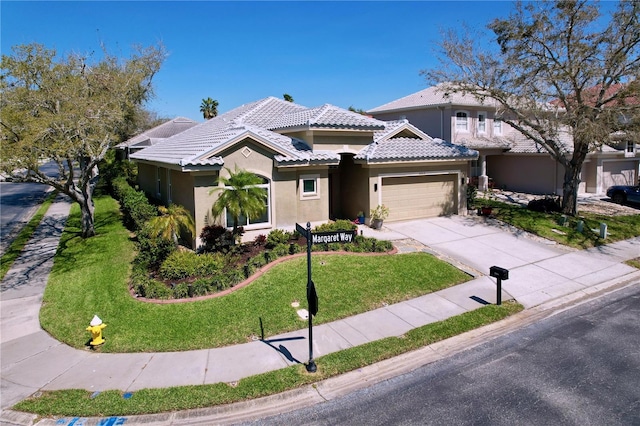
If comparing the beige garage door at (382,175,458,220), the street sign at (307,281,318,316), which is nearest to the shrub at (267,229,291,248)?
the beige garage door at (382,175,458,220)

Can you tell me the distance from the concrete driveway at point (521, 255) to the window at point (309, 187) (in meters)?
3.11

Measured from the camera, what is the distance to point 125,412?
7.07 meters

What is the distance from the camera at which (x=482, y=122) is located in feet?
94.5

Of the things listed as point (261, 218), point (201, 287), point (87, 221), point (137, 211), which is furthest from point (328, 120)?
point (87, 221)

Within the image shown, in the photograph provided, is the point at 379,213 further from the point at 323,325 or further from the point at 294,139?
the point at 323,325

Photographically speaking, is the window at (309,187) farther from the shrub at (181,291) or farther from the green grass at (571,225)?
the green grass at (571,225)

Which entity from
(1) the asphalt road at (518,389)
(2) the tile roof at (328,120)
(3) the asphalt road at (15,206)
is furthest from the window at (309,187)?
(3) the asphalt road at (15,206)

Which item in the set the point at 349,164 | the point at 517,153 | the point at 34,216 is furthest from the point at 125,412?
the point at 517,153

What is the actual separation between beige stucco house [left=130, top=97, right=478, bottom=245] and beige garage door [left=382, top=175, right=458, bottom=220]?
0.15ft

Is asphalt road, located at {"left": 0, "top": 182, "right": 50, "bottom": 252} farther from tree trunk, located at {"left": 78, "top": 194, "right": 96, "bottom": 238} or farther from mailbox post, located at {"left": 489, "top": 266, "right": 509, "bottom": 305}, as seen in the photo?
mailbox post, located at {"left": 489, "top": 266, "right": 509, "bottom": 305}

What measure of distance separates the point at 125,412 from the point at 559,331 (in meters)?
9.23

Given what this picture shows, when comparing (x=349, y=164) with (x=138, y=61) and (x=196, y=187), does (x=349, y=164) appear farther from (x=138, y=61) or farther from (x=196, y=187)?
(x=138, y=61)

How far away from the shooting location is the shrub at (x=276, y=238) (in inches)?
573

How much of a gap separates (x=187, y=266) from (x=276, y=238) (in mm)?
3345
